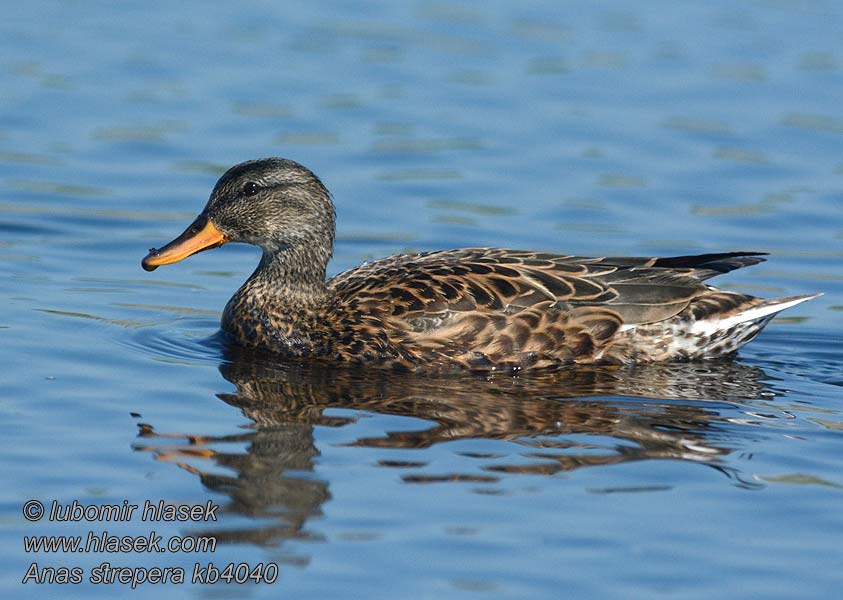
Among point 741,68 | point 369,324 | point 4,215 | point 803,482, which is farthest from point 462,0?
point 803,482

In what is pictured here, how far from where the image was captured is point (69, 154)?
1605 cm

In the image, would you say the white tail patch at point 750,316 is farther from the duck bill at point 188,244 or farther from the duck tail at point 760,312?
the duck bill at point 188,244

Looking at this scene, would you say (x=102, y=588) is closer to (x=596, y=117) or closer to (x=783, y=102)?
(x=596, y=117)

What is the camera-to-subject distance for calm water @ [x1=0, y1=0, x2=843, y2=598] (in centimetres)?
780

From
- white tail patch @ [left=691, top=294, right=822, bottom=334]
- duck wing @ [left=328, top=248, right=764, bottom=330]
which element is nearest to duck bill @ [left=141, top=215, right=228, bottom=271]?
duck wing @ [left=328, top=248, right=764, bottom=330]

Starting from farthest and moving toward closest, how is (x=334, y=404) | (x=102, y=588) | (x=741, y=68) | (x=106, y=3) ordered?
(x=106, y=3) < (x=741, y=68) < (x=334, y=404) < (x=102, y=588)

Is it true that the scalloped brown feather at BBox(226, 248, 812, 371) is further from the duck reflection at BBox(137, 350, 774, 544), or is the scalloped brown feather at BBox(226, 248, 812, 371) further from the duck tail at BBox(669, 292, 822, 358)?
the duck reflection at BBox(137, 350, 774, 544)

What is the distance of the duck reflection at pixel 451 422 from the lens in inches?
333

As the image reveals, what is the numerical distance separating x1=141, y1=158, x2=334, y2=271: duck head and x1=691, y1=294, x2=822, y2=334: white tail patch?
2.81 meters

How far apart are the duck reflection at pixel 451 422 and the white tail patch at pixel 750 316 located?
0.29 meters

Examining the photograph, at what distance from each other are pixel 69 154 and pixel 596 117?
5.74m

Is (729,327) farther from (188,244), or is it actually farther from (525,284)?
(188,244)

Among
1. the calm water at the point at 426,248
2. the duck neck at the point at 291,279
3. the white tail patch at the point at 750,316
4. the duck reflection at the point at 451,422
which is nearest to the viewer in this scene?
the calm water at the point at 426,248

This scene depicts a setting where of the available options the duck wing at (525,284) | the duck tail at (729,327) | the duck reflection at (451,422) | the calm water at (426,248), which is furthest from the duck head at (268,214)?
the duck tail at (729,327)
